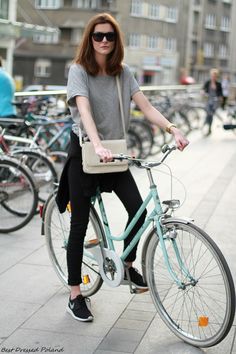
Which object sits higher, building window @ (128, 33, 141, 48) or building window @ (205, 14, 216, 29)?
building window @ (205, 14, 216, 29)

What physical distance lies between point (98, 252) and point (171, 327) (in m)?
0.69

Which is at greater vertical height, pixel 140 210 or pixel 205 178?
pixel 140 210

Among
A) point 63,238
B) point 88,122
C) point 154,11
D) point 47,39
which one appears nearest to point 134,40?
point 154,11

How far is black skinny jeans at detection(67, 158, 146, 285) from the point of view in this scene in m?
4.52

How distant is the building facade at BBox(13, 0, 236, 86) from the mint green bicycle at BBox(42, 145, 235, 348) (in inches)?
2153

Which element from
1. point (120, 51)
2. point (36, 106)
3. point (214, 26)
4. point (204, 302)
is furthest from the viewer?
point (214, 26)

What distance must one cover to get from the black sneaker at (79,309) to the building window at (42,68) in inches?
2351

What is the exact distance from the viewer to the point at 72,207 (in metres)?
4.59

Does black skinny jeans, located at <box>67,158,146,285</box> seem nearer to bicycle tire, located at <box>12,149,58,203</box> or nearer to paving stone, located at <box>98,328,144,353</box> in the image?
paving stone, located at <box>98,328,144,353</box>

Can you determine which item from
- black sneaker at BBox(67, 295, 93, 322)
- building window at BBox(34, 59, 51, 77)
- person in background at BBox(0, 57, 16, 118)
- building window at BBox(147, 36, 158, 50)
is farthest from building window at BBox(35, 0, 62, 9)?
black sneaker at BBox(67, 295, 93, 322)

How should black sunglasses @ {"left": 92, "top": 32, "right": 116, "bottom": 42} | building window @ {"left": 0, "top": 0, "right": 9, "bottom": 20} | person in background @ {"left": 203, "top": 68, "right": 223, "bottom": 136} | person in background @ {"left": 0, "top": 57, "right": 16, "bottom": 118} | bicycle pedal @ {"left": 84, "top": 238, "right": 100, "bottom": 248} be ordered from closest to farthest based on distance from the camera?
black sunglasses @ {"left": 92, "top": 32, "right": 116, "bottom": 42} < bicycle pedal @ {"left": 84, "top": 238, "right": 100, "bottom": 248} < person in background @ {"left": 0, "top": 57, "right": 16, "bottom": 118} < person in background @ {"left": 203, "top": 68, "right": 223, "bottom": 136} < building window @ {"left": 0, "top": 0, "right": 9, "bottom": 20}

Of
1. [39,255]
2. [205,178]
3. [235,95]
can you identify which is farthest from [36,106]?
[235,95]

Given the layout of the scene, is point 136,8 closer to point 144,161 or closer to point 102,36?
point 102,36

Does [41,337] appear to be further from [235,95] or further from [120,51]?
[235,95]
